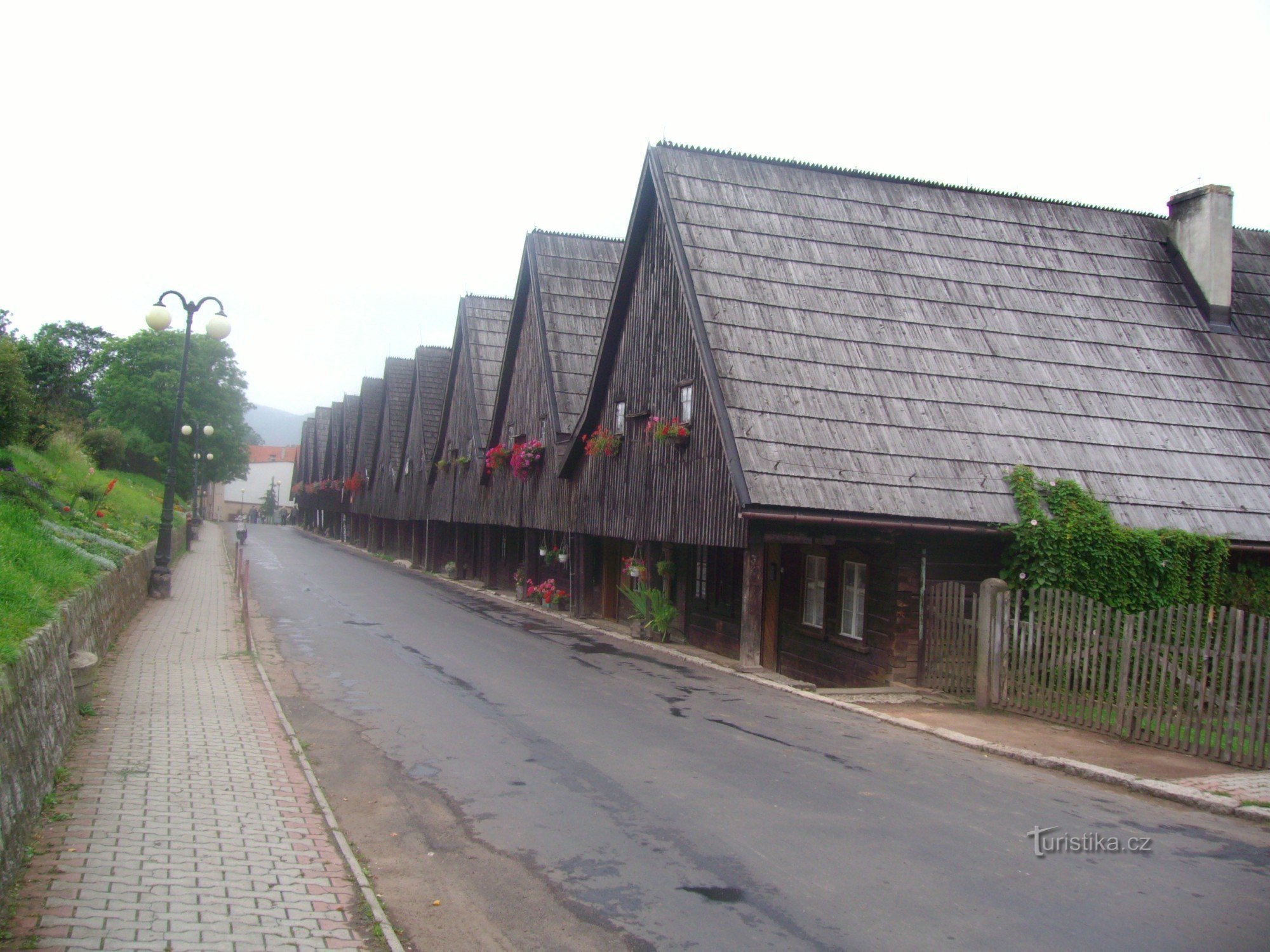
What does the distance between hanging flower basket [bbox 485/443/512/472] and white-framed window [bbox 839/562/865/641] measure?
1497 cm

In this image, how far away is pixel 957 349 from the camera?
1648 centimetres

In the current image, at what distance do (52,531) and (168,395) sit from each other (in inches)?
2325

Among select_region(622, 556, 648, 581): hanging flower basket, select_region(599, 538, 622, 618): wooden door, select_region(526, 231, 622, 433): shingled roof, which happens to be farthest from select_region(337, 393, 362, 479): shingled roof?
select_region(622, 556, 648, 581): hanging flower basket

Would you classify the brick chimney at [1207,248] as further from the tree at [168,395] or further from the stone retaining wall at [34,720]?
the tree at [168,395]

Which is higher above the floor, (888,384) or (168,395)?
(168,395)

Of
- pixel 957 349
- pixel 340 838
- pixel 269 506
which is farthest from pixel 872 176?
pixel 269 506

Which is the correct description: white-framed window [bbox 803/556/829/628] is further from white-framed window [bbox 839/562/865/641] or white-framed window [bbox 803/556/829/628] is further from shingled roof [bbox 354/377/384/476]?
shingled roof [bbox 354/377/384/476]

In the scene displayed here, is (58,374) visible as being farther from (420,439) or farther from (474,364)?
(474,364)

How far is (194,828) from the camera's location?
6.74 m

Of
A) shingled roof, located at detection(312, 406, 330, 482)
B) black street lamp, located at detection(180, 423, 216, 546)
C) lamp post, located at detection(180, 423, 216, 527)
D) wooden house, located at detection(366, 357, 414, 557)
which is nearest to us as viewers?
lamp post, located at detection(180, 423, 216, 527)

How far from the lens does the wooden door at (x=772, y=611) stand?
1764 centimetres

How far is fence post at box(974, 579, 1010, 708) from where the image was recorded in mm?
12656

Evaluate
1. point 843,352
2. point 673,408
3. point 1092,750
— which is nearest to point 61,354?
point 673,408

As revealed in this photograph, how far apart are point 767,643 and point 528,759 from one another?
9143 millimetres
